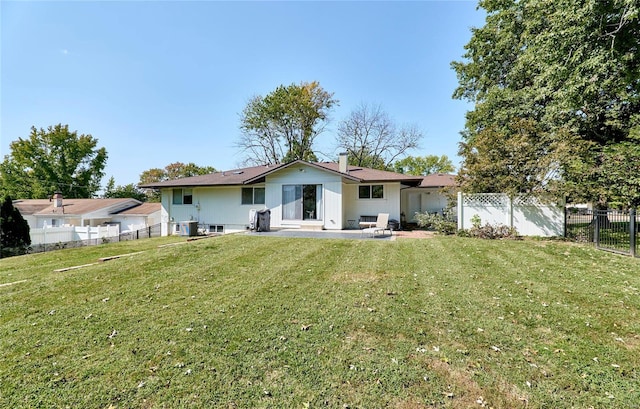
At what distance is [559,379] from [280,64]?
31149 mm

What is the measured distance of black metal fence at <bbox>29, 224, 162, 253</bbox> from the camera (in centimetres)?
1309

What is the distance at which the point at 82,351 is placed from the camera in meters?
3.23

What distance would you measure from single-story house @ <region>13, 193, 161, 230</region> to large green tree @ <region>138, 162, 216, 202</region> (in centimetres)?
2042

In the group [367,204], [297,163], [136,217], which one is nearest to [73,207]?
[136,217]

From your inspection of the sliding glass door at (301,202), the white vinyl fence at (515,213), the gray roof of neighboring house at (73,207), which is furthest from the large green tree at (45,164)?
the white vinyl fence at (515,213)

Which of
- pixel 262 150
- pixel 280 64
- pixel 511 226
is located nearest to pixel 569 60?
pixel 511 226

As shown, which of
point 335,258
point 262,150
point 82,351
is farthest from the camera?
Answer: point 262,150

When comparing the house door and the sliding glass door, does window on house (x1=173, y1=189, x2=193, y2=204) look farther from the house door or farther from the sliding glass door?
the house door

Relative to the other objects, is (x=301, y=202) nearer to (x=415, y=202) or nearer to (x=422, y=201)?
(x=415, y=202)

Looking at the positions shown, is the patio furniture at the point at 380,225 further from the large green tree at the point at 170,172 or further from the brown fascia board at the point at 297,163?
the large green tree at the point at 170,172

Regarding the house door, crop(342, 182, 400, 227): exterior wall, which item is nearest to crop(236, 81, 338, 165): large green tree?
the house door

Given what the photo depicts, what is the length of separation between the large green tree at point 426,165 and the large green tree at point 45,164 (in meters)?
48.0

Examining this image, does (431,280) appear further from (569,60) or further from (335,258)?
(569,60)

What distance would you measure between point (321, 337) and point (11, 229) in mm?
18808
